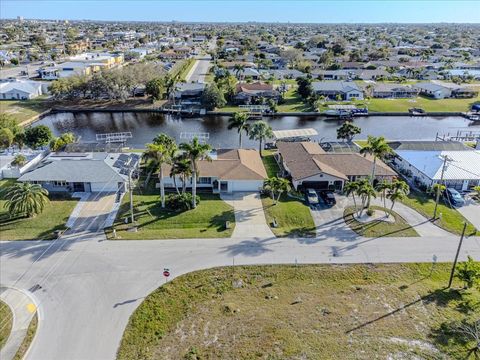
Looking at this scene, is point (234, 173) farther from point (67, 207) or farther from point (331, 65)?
point (331, 65)

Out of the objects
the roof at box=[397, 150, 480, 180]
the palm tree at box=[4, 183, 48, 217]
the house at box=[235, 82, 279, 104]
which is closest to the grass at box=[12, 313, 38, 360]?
the palm tree at box=[4, 183, 48, 217]

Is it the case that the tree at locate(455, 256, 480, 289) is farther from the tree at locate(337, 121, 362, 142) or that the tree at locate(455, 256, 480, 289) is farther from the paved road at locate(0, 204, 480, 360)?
the tree at locate(337, 121, 362, 142)

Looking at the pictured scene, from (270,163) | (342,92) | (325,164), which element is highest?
(342,92)

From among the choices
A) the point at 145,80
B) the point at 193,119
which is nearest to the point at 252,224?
→ the point at 193,119

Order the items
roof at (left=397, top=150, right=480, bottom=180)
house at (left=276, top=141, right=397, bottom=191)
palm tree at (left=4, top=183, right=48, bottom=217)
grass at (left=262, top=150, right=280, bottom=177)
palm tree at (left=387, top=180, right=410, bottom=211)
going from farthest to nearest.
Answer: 1. grass at (left=262, top=150, right=280, bottom=177)
2. roof at (left=397, top=150, right=480, bottom=180)
3. house at (left=276, top=141, right=397, bottom=191)
4. palm tree at (left=387, top=180, right=410, bottom=211)
5. palm tree at (left=4, top=183, right=48, bottom=217)

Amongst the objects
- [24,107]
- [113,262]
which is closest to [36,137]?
[113,262]

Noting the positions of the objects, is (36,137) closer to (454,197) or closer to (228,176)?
(228,176)
